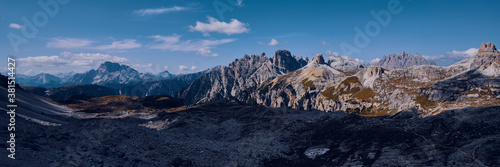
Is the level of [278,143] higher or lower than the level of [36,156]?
lower

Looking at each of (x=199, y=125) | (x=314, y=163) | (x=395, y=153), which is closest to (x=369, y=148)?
(x=395, y=153)

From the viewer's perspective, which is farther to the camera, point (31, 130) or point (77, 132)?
point (77, 132)

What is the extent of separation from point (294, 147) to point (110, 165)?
35522mm

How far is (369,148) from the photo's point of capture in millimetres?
43219

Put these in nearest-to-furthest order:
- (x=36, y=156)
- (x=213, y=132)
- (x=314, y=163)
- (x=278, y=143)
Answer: (x=36, y=156)
(x=314, y=163)
(x=278, y=143)
(x=213, y=132)

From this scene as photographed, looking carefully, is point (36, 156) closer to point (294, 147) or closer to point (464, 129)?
point (294, 147)

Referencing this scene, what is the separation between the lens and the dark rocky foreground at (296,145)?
32219mm

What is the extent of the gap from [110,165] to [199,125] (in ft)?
164

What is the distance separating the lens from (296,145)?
5353 cm

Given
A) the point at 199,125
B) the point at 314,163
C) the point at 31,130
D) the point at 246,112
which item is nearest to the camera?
the point at 31,130

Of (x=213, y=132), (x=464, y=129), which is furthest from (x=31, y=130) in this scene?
(x=464, y=129)

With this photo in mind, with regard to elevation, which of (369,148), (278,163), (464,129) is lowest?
(278,163)

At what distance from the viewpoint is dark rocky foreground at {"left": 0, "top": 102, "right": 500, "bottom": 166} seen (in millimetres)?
32219

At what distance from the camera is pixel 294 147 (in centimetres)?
5269
